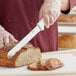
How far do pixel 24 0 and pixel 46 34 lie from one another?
21cm

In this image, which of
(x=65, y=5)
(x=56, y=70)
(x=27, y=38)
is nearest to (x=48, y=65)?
(x=56, y=70)

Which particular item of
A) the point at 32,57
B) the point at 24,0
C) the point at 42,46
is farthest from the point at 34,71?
the point at 24,0

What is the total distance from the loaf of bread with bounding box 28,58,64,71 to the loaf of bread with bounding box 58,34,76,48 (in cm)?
103

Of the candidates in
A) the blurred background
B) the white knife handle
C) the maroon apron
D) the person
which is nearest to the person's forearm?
the person

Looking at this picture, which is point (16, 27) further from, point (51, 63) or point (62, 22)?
point (62, 22)

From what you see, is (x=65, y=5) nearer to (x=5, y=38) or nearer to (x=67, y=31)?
(x=5, y=38)

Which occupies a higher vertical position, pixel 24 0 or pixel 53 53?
pixel 24 0

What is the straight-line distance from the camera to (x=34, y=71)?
1255 millimetres

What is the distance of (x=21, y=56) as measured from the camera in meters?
1.43

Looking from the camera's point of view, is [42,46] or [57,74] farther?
[42,46]

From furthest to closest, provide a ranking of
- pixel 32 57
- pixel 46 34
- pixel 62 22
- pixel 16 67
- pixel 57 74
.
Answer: pixel 62 22, pixel 46 34, pixel 32 57, pixel 16 67, pixel 57 74

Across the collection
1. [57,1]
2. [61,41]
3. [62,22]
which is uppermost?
[57,1]

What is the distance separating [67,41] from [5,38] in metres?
1.09

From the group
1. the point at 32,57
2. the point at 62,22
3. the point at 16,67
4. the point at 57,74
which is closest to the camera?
the point at 57,74
